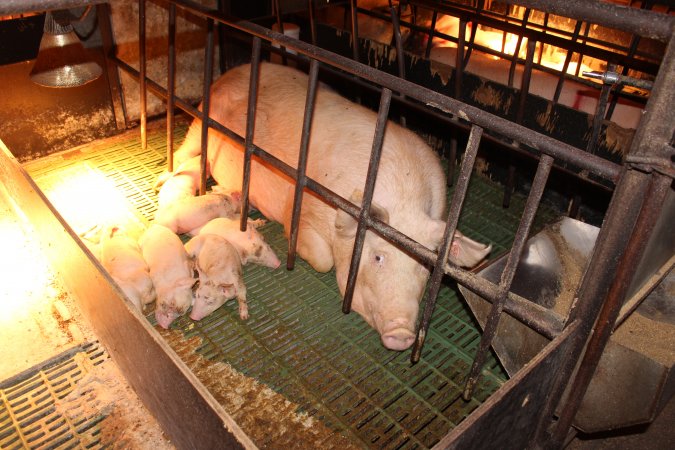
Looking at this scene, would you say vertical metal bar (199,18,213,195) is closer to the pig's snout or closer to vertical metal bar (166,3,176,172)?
vertical metal bar (166,3,176,172)

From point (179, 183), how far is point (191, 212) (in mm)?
373

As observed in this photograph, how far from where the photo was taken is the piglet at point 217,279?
3.16 meters

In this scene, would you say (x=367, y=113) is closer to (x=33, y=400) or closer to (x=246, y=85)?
(x=246, y=85)

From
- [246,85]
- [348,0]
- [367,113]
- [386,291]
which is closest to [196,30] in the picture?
[246,85]

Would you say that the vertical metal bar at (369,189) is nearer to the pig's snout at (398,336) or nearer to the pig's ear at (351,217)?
the pig's ear at (351,217)

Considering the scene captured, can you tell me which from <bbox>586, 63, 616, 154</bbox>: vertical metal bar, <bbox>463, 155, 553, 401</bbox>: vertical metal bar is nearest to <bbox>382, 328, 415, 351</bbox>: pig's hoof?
<bbox>463, 155, 553, 401</bbox>: vertical metal bar

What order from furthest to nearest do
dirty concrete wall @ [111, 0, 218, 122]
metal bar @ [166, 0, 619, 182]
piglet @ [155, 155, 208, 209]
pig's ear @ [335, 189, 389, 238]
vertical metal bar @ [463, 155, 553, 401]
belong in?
1. dirty concrete wall @ [111, 0, 218, 122]
2. piglet @ [155, 155, 208, 209]
3. pig's ear @ [335, 189, 389, 238]
4. vertical metal bar @ [463, 155, 553, 401]
5. metal bar @ [166, 0, 619, 182]

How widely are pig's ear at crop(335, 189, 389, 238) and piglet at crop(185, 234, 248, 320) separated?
0.66 metres

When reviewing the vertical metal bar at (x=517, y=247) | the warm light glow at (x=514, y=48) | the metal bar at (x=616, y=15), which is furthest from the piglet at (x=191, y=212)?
the warm light glow at (x=514, y=48)

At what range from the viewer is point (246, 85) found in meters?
4.39

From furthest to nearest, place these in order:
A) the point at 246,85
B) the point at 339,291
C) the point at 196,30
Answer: the point at 196,30 → the point at 246,85 → the point at 339,291

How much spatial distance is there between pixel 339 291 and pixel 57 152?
2.87 metres

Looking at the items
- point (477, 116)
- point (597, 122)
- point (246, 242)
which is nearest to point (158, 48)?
point (246, 242)

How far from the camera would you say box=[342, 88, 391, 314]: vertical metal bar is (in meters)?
2.47
